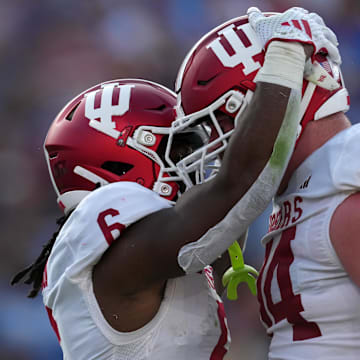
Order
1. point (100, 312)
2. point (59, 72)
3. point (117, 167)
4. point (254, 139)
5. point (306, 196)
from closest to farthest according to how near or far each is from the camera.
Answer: point (254, 139) → point (306, 196) → point (100, 312) → point (117, 167) → point (59, 72)

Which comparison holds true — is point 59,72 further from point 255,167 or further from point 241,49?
point 255,167

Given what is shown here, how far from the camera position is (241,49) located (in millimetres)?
1783

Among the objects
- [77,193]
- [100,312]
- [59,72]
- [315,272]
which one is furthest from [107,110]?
[59,72]

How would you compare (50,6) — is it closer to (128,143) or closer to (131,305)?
(128,143)

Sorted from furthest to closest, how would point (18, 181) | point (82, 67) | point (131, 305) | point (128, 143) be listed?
point (82, 67) < point (18, 181) < point (128, 143) < point (131, 305)

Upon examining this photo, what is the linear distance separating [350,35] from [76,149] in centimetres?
334

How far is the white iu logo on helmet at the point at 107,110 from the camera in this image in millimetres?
2064

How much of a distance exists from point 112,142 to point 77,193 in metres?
0.21

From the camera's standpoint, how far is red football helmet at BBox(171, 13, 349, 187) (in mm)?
1688

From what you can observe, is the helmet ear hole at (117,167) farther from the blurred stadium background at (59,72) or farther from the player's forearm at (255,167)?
the blurred stadium background at (59,72)

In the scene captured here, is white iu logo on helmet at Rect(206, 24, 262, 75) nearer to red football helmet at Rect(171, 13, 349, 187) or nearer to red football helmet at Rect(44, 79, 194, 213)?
red football helmet at Rect(171, 13, 349, 187)

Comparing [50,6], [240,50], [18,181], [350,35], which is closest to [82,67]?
[50,6]

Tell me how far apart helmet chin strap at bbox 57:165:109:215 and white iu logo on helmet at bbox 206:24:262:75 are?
0.55m

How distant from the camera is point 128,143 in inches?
79.9
